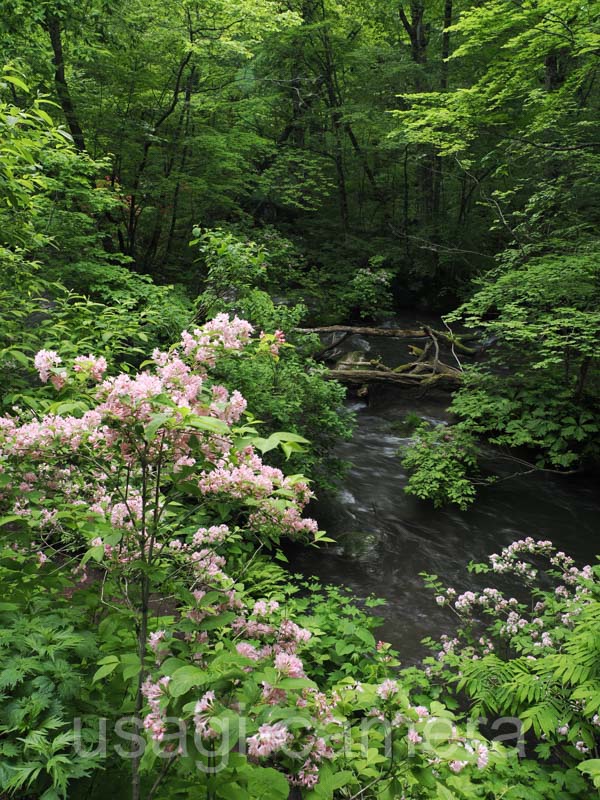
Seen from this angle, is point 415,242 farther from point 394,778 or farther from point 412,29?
point 394,778

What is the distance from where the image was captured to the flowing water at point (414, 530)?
6.27m

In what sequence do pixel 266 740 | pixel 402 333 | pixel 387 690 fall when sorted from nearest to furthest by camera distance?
pixel 266 740, pixel 387 690, pixel 402 333

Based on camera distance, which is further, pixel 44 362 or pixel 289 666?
pixel 44 362

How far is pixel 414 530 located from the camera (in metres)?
8.01

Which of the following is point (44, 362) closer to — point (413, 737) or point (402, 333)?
point (413, 737)

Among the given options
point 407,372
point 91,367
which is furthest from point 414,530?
point 91,367

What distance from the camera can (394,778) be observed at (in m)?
1.76

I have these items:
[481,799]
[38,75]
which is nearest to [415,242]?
[38,75]

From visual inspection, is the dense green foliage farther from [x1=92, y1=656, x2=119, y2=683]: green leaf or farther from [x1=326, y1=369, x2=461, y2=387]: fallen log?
[x1=326, y1=369, x2=461, y2=387]: fallen log

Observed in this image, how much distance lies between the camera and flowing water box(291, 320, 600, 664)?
6266 mm

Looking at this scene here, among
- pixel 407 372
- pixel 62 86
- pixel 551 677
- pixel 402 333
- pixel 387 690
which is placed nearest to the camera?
pixel 387 690

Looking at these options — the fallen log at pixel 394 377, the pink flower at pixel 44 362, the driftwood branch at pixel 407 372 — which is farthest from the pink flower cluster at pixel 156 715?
the fallen log at pixel 394 377

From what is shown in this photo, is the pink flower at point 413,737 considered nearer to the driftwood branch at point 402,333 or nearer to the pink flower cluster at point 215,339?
the pink flower cluster at point 215,339

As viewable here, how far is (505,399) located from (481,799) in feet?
22.3
